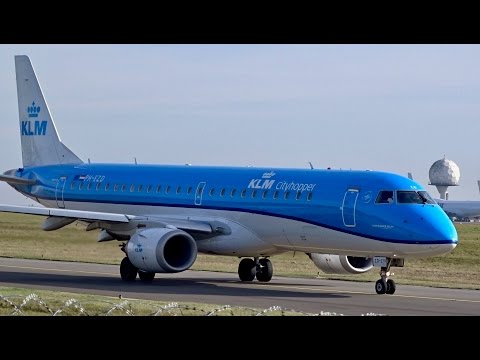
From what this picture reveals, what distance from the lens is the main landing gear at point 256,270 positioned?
34.1m

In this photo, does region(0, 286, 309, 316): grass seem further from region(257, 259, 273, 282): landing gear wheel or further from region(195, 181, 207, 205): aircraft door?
region(257, 259, 273, 282): landing gear wheel

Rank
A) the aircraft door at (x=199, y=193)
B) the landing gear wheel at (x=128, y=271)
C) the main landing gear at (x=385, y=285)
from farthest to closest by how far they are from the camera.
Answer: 1. the aircraft door at (x=199, y=193)
2. the landing gear wheel at (x=128, y=271)
3. the main landing gear at (x=385, y=285)

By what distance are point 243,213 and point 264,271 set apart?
3010 millimetres

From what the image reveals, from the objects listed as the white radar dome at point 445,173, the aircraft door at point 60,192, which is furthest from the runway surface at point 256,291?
the white radar dome at point 445,173

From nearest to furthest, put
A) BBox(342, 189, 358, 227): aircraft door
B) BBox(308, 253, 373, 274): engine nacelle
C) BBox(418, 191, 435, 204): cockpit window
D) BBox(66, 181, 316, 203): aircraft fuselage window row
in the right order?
BBox(418, 191, 435, 204): cockpit window → BBox(342, 189, 358, 227): aircraft door → BBox(66, 181, 316, 203): aircraft fuselage window row → BBox(308, 253, 373, 274): engine nacelle

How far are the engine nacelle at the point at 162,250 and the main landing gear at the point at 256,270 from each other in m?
3.01

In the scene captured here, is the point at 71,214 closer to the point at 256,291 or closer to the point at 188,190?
the point at 188,190

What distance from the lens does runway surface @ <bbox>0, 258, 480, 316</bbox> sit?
984 inches

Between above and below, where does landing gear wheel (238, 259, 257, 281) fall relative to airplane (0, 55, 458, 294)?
below

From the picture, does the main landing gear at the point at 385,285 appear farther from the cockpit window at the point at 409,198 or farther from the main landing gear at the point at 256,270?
the main landing gear at the point at 256,270

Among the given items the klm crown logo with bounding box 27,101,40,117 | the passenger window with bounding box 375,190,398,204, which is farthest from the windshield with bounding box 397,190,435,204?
the klm crown logo with bounding box 27,101,40,117

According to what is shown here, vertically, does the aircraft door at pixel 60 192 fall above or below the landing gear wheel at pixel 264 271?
above

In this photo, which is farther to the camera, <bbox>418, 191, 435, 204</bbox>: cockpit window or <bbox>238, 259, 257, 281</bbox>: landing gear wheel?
<bbox>238, 259, 257, 281</bbox>: landing gear wheel

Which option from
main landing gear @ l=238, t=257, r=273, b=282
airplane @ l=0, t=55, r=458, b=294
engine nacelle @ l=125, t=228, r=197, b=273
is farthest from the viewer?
main landing gear @ l=238, t=257, r=273, b=282
